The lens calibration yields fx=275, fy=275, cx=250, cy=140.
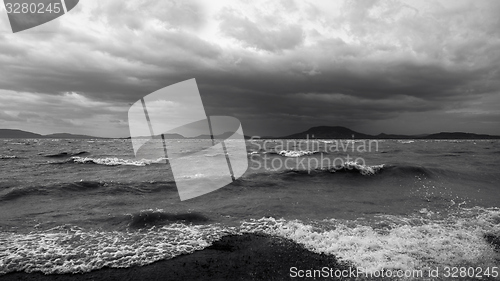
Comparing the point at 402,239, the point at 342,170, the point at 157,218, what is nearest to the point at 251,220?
the point at 157,218

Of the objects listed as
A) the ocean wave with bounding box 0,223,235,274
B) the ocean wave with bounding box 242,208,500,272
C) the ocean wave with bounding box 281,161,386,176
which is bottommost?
the ocean wave with bounding box 0,223,235,274

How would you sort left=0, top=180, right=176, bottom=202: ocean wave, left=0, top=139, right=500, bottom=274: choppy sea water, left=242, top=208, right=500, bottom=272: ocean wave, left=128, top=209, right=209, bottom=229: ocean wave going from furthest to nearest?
left=0, top=180, right=176, bottom=202: ocean wave, left=128, top=209, right=209, bottom=229: ocean wave, left=0, top=139, right=500, bottom=274: choppy sea water, left=242, top=208, right=500, bottom=272: ocean wave

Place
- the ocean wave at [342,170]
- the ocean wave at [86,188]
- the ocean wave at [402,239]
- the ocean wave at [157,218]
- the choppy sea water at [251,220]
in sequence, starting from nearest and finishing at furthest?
1. the ocean wave at [402,239]
2. the choppy sea water at [251,220]
3. the ocean wave at [157,218]
4. the ocean wave at [86,188]
5. the ocean wave at [342,170]

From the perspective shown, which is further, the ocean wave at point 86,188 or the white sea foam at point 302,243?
the ocean wave at point 86,188

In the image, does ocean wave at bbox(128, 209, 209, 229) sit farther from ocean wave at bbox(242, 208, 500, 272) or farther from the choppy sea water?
ocean wave at bbox(242, 208, 500, 272)

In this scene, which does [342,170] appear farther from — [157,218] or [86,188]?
[86,188]

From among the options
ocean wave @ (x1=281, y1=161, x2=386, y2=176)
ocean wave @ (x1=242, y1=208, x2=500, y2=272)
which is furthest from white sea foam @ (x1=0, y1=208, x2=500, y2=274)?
ocean wave @ (x1=281, y1=161, x2=386, y2=176)

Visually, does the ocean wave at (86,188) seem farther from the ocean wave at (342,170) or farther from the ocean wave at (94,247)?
the ocean wave at (342,170)

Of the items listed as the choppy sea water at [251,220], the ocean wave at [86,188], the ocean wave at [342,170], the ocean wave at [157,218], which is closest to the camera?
the choppy sea water at [251,220]

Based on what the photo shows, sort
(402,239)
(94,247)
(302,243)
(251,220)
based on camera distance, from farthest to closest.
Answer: (251,220)
(402,239)
(302,243)
(94,247)

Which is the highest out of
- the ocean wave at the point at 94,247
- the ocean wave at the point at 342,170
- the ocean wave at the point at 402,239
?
the ocean wave at the point at 342,170

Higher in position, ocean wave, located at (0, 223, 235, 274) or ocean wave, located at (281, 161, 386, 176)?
ocean wave, located at (281, 161, 386, 176)

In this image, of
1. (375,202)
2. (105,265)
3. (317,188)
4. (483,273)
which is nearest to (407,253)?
(483,273)

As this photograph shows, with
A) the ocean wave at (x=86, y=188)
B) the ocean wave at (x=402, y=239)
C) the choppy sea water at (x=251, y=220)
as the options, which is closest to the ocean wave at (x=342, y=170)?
the choppy sea water at (x=251, y=220)
